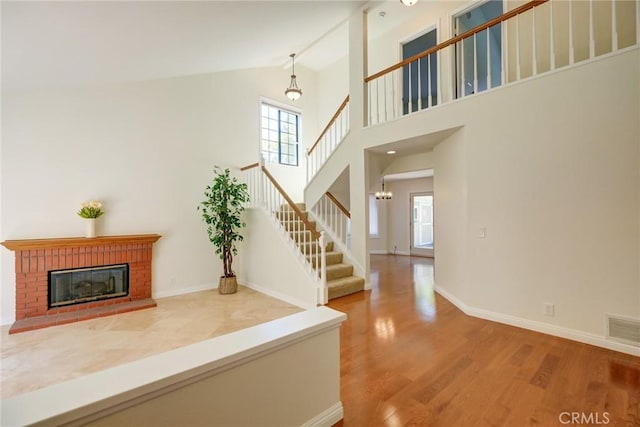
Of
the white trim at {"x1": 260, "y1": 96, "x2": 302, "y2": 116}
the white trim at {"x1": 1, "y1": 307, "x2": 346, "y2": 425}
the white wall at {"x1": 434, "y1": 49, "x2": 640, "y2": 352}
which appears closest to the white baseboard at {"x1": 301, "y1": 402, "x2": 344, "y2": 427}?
the white trim at {"x1": 1, "y1": 307, "x2": 346, "y2": 425}

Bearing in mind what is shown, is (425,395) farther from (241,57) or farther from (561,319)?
(241,57)

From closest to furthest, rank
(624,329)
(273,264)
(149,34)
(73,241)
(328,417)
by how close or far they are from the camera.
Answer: (328,417), (624,329), (149,34), (73,241), (273,264)

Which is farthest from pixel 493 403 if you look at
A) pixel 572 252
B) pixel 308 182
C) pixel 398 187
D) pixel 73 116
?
pixel 398 187

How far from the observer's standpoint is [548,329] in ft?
9.48

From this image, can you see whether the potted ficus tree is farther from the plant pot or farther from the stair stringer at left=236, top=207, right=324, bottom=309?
the stair stringer at left=236, top=207, right=324, bottom=309

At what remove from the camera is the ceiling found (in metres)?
2.41

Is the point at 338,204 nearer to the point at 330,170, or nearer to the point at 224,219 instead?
the point at 330,170

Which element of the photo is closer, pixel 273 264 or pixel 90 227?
pixel 90 227

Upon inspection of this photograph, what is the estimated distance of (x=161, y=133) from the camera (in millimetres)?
4680

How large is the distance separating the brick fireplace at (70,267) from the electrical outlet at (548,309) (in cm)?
499

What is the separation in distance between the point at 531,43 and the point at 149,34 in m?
5.16

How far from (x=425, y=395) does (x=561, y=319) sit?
6.36 ft

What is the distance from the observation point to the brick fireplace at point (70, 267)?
3475mm

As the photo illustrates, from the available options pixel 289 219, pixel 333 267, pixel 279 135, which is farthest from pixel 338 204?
pixel 279 135
